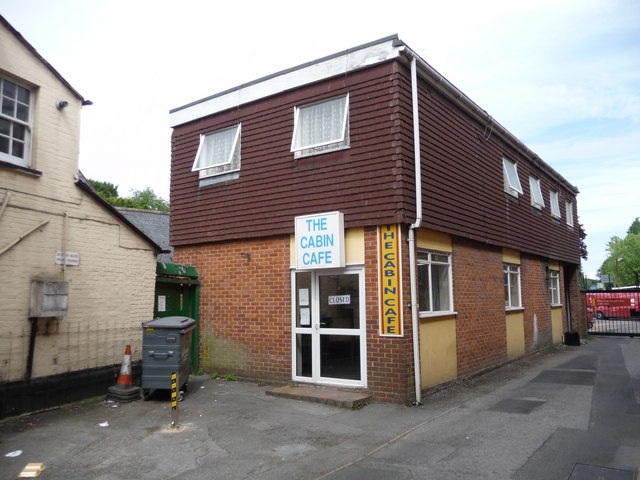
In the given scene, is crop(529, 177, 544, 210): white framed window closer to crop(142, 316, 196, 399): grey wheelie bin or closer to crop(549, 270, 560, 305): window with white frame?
crop(549, 270, 560, 305): window with white frame

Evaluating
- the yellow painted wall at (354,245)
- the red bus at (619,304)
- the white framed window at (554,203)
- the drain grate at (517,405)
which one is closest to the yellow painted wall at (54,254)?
the yellow painted wall at (354,245)

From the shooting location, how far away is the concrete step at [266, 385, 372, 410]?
770 centimetres

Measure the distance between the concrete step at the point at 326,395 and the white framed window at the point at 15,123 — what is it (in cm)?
550

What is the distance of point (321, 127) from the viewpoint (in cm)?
947

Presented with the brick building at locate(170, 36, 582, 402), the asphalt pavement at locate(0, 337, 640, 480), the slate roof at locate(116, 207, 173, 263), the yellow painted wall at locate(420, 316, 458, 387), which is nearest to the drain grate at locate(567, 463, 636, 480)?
the asphalt pavement at locate(0, 337, 640, 480)

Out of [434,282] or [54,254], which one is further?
[434,282]

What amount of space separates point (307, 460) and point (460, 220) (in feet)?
20.7

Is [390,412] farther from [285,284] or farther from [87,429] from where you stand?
[87,429]

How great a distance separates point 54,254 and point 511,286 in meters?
11.0

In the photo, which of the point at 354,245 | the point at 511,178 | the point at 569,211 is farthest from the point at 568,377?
the point at 569,211

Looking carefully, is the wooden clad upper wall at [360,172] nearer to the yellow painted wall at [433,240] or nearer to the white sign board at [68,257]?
the yellow painted wall at [433,240]

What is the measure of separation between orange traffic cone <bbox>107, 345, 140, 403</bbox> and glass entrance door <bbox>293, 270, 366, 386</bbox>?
2830 mm

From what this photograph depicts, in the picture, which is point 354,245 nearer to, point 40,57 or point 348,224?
point 348,224

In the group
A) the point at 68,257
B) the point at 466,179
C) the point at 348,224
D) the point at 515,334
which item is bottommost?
the point at 515,334
